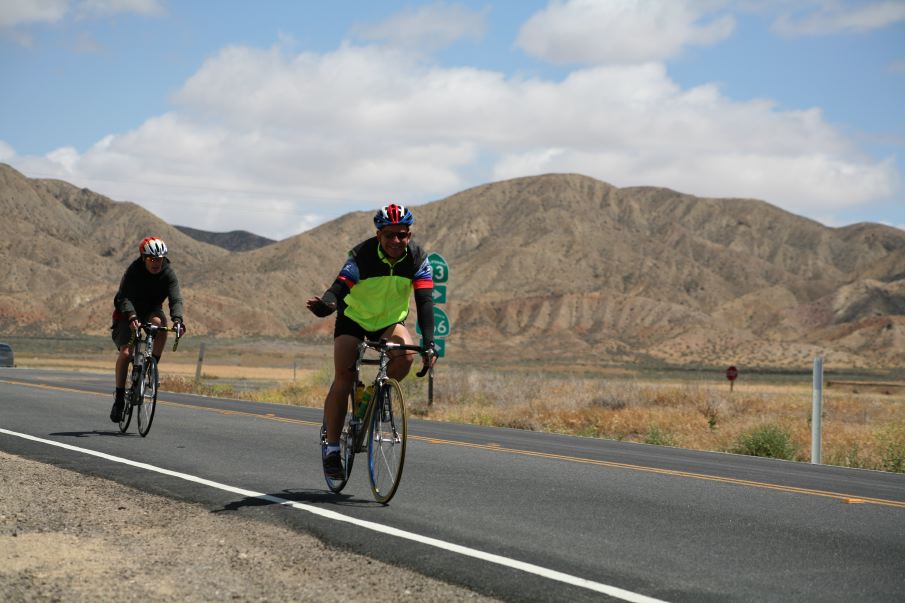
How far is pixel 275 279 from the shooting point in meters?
145

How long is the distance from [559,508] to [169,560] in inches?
126

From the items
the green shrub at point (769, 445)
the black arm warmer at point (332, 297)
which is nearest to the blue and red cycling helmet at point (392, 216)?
the black arm warmer at point (332, 297)

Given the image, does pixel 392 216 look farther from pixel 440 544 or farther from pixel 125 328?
pixel 125 328

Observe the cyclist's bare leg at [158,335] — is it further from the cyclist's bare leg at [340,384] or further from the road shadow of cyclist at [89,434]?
the cyclist's bare leg at [340,384]

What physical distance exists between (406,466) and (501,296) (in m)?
119

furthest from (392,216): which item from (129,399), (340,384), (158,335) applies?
(129,399)

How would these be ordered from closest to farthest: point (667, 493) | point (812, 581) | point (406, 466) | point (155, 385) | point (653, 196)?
point (812, 581) → point (667, 493) → point (406, 466) → point (155, 385) → point (653, 196)

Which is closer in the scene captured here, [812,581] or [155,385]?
[812,581]

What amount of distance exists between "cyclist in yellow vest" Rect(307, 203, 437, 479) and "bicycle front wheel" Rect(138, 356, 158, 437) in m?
5.31

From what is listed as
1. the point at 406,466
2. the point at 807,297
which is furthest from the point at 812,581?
the point at 807,297

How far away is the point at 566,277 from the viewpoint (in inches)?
5310

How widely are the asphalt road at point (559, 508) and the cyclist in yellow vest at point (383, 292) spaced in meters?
1.16

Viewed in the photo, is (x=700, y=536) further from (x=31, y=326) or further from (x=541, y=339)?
(x=31, y=326)

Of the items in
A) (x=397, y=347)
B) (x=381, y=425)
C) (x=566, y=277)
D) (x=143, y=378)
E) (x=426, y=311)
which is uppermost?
(x=566, y=277)
